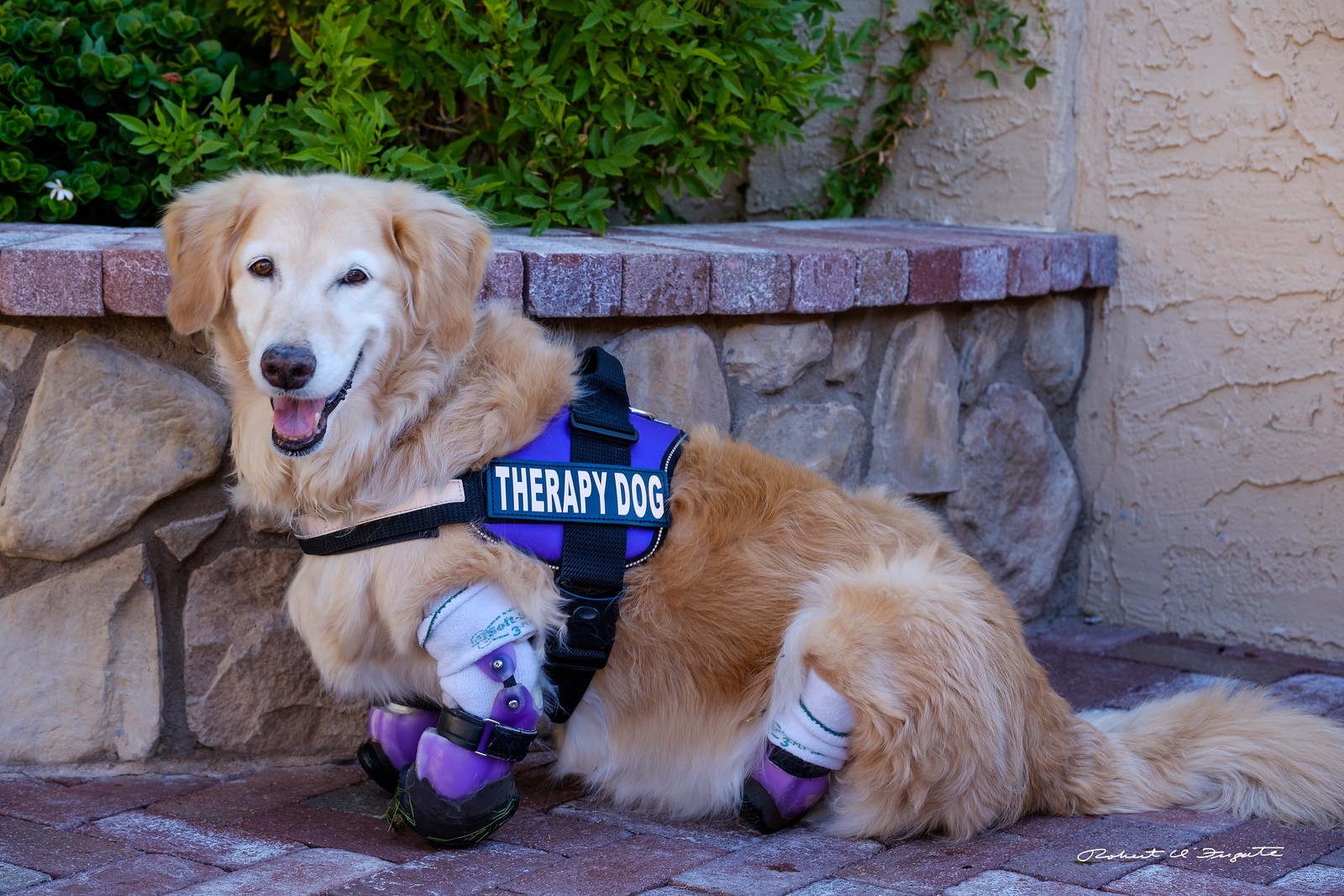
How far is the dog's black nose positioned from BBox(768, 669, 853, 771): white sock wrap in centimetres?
110

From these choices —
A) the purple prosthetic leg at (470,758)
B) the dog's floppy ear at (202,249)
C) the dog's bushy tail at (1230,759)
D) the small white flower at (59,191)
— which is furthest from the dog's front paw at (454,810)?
the small white flower at (59,191)

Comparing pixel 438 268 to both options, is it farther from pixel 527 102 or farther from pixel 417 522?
pixel 527 102

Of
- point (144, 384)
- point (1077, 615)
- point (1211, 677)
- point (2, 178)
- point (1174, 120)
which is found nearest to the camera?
point (144, 384)

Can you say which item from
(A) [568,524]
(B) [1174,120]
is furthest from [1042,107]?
(A) [568,524]

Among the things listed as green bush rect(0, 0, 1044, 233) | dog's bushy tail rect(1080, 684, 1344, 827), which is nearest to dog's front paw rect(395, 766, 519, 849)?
dog's bushy tail rect(1080, 684, 1344, 827)

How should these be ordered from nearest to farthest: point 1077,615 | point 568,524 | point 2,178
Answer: point 568,524
point 2,178
point 1077,615

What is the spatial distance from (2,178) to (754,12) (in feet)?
6.74

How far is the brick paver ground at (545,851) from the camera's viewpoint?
2365 mm

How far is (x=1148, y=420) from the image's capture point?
4.09 m

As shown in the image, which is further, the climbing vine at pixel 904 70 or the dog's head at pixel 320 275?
the climbing vine at pixel 904 70

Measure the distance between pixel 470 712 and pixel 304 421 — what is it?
0.62m

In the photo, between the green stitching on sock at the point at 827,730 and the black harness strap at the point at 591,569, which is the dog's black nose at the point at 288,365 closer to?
the black harness strap at the point at 591,569

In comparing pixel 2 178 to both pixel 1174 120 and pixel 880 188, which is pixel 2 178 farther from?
pixel 1174 120

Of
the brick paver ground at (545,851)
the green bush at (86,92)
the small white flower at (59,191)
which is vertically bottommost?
the brick paver ground at (545,851)
